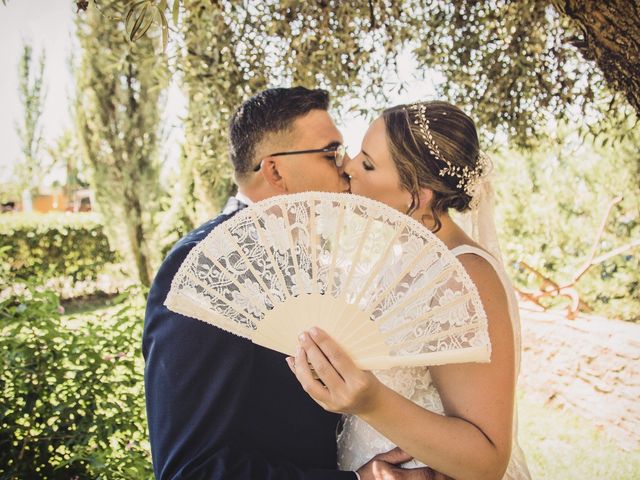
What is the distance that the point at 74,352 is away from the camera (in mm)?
3090

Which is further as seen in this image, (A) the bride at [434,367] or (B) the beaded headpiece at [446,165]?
(B) the beaded headpiece at [446,165]

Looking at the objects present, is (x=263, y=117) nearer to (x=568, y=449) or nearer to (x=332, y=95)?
(x=332, y=95)

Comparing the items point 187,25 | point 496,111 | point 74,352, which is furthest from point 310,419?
point 496,111

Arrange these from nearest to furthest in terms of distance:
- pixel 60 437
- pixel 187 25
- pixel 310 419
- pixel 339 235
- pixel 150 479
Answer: pixel 339 235 → pixel 310 419 → pixel 150 479 → pixel 60 437 → pixel 187 25

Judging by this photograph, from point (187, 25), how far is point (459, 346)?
307 cm

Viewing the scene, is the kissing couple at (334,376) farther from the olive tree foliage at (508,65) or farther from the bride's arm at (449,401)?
the olive tree foliage at (508,65)

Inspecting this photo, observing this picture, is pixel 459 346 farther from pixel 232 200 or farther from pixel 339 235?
pixel 232 200

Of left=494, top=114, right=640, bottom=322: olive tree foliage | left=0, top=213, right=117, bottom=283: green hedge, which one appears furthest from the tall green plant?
left=494, top=114, right=640, bottom=322: olive tree foliage

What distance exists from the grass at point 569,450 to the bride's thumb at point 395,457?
3.60 m

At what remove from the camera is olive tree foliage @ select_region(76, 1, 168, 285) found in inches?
435

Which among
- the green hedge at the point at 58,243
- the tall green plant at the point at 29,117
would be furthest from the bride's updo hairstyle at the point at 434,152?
the tall green plant at the point at 29,117

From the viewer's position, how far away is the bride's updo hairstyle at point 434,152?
2.01 m

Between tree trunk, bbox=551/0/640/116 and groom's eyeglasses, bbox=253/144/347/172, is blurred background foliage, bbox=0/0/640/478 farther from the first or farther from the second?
groom's eyeglasses, bbox=253/144/347/172

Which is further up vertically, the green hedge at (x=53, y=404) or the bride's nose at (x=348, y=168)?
the bride's nose at (x=348, y=168)
